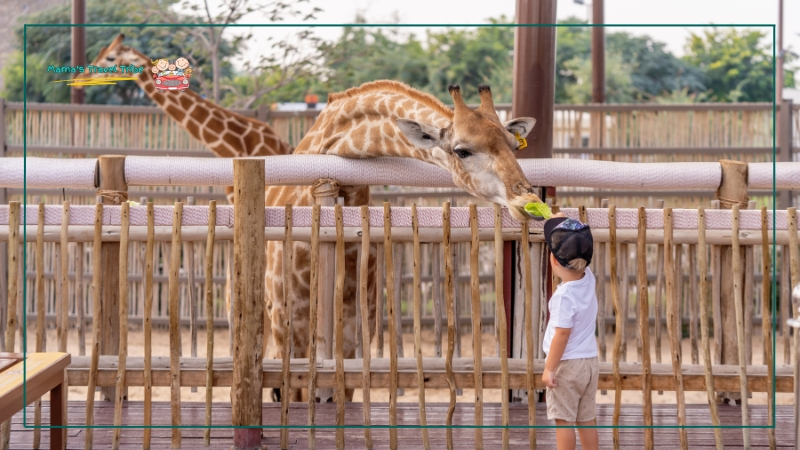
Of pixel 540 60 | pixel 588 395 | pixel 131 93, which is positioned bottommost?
pixel 588 395

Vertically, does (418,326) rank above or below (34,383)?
above

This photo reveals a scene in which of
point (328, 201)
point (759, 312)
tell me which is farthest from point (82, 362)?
point (759, 312)

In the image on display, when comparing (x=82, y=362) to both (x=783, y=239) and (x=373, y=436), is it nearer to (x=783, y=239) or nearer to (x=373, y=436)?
(x=373, y=436)

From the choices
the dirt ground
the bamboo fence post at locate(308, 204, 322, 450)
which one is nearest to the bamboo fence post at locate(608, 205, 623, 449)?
the bamboo fence post at locate(308, 204, 322, 450)

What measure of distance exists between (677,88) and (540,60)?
18803 mm

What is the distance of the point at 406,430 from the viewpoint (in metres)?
3.72

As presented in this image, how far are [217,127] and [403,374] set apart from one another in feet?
11.1

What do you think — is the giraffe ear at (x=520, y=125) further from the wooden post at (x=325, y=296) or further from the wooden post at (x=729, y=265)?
the wooden post at (x=729, y=265)

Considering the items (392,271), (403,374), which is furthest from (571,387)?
(392,271)

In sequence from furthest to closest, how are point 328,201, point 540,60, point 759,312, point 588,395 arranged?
point 759,312 < point 540,60 < point 328,201 < point 588,395

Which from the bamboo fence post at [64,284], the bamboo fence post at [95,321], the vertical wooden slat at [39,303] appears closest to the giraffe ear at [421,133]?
the bamboo fence post at [95,321]

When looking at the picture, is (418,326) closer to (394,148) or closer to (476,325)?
(476,325)

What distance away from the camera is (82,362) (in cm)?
364

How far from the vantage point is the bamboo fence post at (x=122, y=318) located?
134 inches
